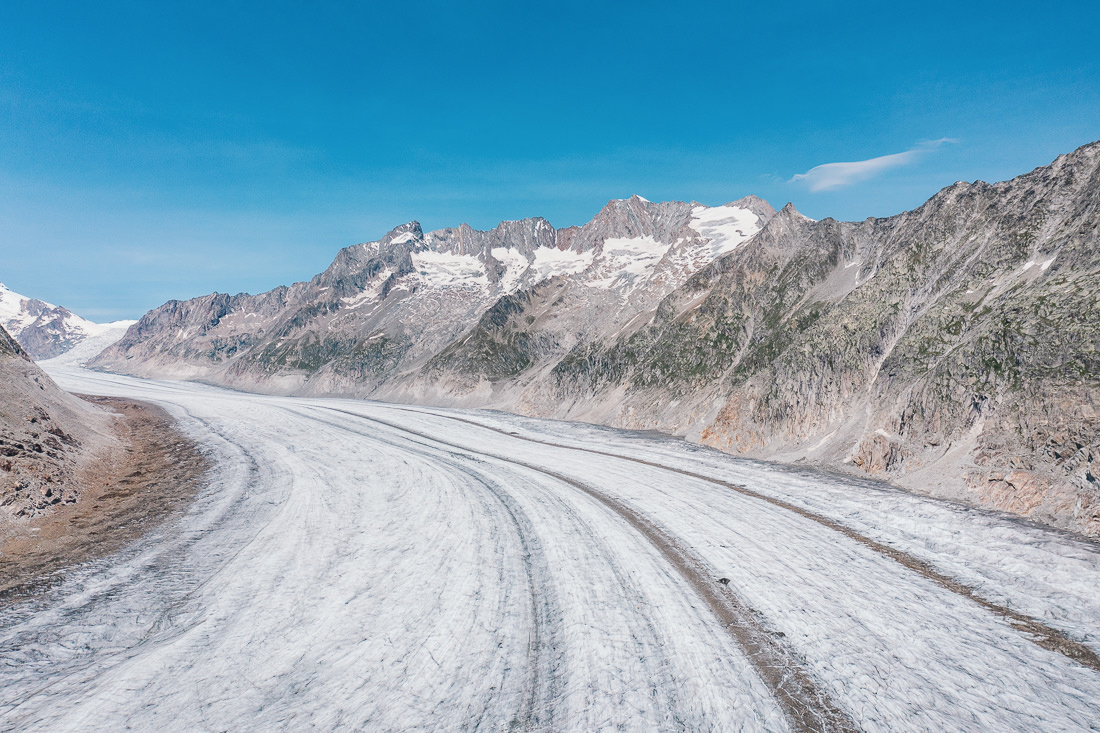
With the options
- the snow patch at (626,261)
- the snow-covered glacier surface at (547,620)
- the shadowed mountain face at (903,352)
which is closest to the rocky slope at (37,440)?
the snow-covered glacier surface at (547,620)

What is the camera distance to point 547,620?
9406 mm

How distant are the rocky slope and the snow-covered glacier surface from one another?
4031mm

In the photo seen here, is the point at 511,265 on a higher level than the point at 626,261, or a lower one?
higher

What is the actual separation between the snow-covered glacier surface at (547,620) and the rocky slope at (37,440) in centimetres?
403

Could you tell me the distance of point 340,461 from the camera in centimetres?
2366

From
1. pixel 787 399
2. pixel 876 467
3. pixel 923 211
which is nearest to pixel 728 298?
Result: pixel 923 211

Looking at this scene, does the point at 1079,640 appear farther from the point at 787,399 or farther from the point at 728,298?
the point at 728,298

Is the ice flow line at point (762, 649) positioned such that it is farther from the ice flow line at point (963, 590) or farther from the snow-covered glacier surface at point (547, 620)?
the ice flow line at point (963, 590)

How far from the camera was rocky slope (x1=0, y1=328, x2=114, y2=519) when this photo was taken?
14.4 meters

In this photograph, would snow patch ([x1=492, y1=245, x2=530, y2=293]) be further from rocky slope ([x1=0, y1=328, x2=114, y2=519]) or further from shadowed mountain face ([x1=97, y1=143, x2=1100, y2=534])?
rocky slope ([x1=0, y1=328, x2=114, y2=519])

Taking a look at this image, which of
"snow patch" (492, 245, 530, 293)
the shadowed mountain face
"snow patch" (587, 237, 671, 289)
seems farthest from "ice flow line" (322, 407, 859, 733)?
"snow patch" (492, 245, 530, 293)

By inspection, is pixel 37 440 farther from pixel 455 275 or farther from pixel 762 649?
pixel 455 275

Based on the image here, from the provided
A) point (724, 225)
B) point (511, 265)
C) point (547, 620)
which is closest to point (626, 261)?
point (724, 225)

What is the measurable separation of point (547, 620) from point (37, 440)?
68.1 feet
